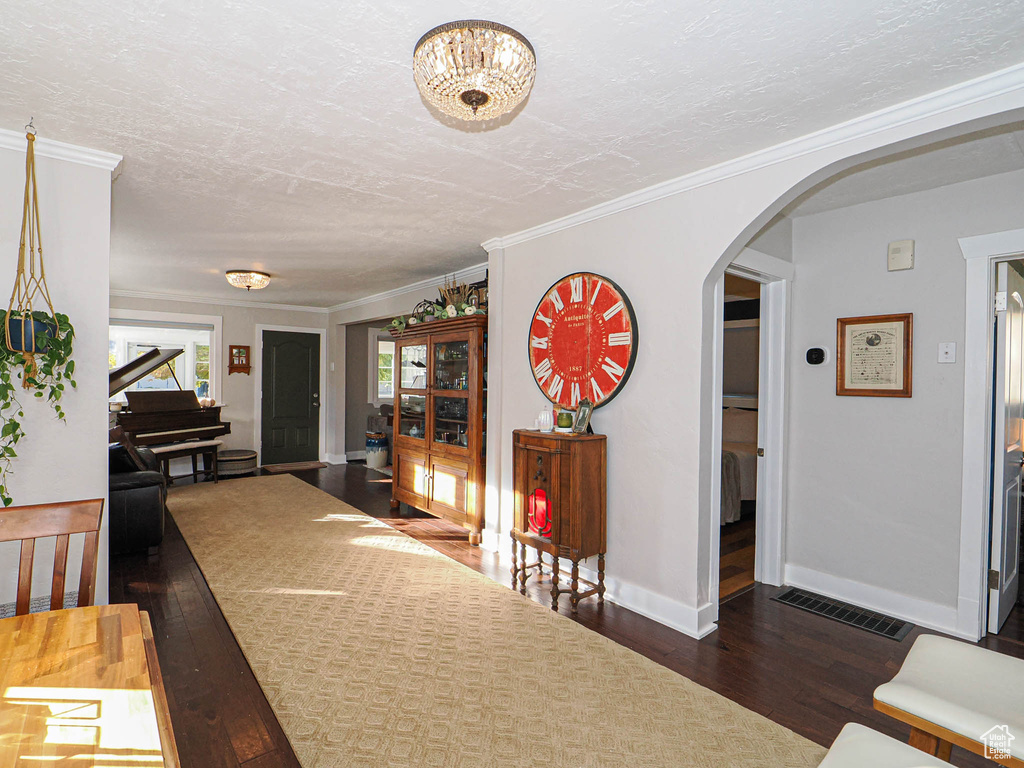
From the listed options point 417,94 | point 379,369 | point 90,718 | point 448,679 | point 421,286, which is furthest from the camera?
point 379,369

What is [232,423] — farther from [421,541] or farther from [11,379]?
[11,379]

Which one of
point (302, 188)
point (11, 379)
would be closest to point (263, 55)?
point (302, 188)

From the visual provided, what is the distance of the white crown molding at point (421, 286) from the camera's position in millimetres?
5289

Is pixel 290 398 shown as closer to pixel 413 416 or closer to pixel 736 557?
pixel 413 416

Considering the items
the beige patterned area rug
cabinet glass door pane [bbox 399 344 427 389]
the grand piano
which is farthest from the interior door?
the grand piano

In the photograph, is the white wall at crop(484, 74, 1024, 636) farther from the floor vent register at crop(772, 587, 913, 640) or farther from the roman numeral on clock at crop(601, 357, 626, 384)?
the floor vent register at crop(772, 587, 913, 640)

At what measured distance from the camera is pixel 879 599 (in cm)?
312

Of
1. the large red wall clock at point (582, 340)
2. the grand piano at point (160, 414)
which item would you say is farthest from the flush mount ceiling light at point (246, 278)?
the large red wall clock at point (582, 340)

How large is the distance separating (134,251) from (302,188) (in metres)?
2.59

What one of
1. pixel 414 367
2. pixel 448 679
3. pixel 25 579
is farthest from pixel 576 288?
pixel 25 579

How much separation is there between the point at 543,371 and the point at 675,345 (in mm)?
1056

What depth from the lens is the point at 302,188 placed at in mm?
3057

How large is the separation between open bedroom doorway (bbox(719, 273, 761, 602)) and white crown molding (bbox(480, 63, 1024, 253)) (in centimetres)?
99

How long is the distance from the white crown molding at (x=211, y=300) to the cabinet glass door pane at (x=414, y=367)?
3415 mm
